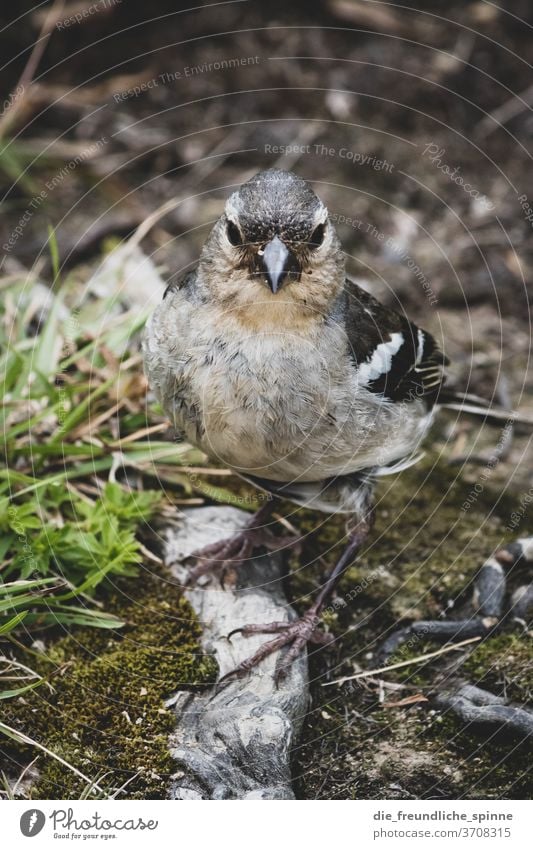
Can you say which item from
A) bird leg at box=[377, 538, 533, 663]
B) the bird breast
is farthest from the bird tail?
the bird breast

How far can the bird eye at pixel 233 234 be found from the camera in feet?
12.3

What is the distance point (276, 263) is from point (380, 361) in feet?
3.34

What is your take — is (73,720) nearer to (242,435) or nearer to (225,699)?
(225,699)

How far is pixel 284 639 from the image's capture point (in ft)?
13.8

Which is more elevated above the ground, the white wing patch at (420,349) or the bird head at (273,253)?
the bird head at (273,253)

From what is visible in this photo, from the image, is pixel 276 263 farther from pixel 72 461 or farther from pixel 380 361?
pixel 72 461

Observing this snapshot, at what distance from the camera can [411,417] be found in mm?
4598

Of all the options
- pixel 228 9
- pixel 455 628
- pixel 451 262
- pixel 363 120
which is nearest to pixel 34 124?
pixel 228 9

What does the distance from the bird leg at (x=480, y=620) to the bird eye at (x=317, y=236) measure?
2.09 metres

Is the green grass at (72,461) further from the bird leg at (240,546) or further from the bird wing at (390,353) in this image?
the bird wing at (390,353)

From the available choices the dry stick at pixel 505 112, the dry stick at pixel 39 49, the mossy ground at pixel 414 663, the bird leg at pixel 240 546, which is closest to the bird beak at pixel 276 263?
the bird leg at pixel 240 546

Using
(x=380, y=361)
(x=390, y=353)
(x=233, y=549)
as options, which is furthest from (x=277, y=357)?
(x=233, y=549)

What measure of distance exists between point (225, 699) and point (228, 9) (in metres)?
6.76
